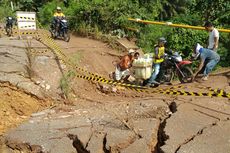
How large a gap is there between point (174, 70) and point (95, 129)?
3.64 metres

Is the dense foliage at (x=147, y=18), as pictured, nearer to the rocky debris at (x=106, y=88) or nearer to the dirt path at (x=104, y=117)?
the dirt path at (x=104, y=117)

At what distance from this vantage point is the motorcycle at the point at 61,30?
13555 millimetres

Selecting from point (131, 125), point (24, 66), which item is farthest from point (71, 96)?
point (131, 125)

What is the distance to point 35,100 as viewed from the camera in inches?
332

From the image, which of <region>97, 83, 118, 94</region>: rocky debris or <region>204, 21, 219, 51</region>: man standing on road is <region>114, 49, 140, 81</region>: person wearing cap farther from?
<region>204, 21, 219, 51</region>: man standing on road

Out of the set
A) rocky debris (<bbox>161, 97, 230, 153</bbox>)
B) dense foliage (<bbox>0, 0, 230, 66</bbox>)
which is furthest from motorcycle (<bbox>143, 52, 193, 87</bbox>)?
dense foliage (<bbox>0, 0, 230, 66</bbox>)

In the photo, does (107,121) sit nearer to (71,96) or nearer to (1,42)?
(71,96)

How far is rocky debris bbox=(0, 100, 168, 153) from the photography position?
612cm

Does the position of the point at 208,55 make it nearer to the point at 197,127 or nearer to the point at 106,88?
the point at 106,88

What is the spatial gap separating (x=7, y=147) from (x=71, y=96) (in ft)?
8.72

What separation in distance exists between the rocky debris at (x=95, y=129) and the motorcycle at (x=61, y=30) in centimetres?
637

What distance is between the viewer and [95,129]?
6.60 metres

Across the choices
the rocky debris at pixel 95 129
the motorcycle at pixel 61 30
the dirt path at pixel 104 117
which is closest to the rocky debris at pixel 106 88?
the dirt path at pixel 104 117

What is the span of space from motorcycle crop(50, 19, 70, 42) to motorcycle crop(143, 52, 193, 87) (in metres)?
4.99
